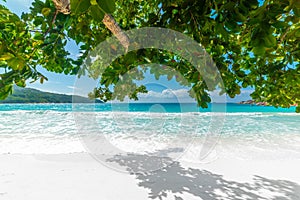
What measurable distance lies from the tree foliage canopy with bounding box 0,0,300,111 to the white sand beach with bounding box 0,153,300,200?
4.24 m

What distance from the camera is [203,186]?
6.40 m

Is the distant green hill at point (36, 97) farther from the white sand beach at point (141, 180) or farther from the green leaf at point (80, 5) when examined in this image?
the green leaf at point (80, 5)

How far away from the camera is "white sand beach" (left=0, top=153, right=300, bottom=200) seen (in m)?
5.73

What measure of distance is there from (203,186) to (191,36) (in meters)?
5.70

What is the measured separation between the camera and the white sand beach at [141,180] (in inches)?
226

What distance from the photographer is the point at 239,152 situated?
39.5 ft

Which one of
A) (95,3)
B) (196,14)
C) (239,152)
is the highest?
(196,14)

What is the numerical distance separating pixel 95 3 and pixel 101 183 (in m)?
6.62

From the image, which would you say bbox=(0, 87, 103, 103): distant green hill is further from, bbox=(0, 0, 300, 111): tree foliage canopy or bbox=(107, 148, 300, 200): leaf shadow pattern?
bbox=(0, 0, 300, 111): tree foliage canopy

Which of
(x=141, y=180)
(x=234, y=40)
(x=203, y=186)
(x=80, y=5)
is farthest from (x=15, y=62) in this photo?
(x=203, y=186)

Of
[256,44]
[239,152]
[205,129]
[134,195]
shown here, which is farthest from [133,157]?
[205,129]

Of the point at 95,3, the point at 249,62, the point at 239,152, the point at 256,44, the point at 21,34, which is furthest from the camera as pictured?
the point at 239,152

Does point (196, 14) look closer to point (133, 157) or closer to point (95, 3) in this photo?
point (95, 3)

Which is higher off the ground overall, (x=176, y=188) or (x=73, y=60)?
(x=73, y=60)
